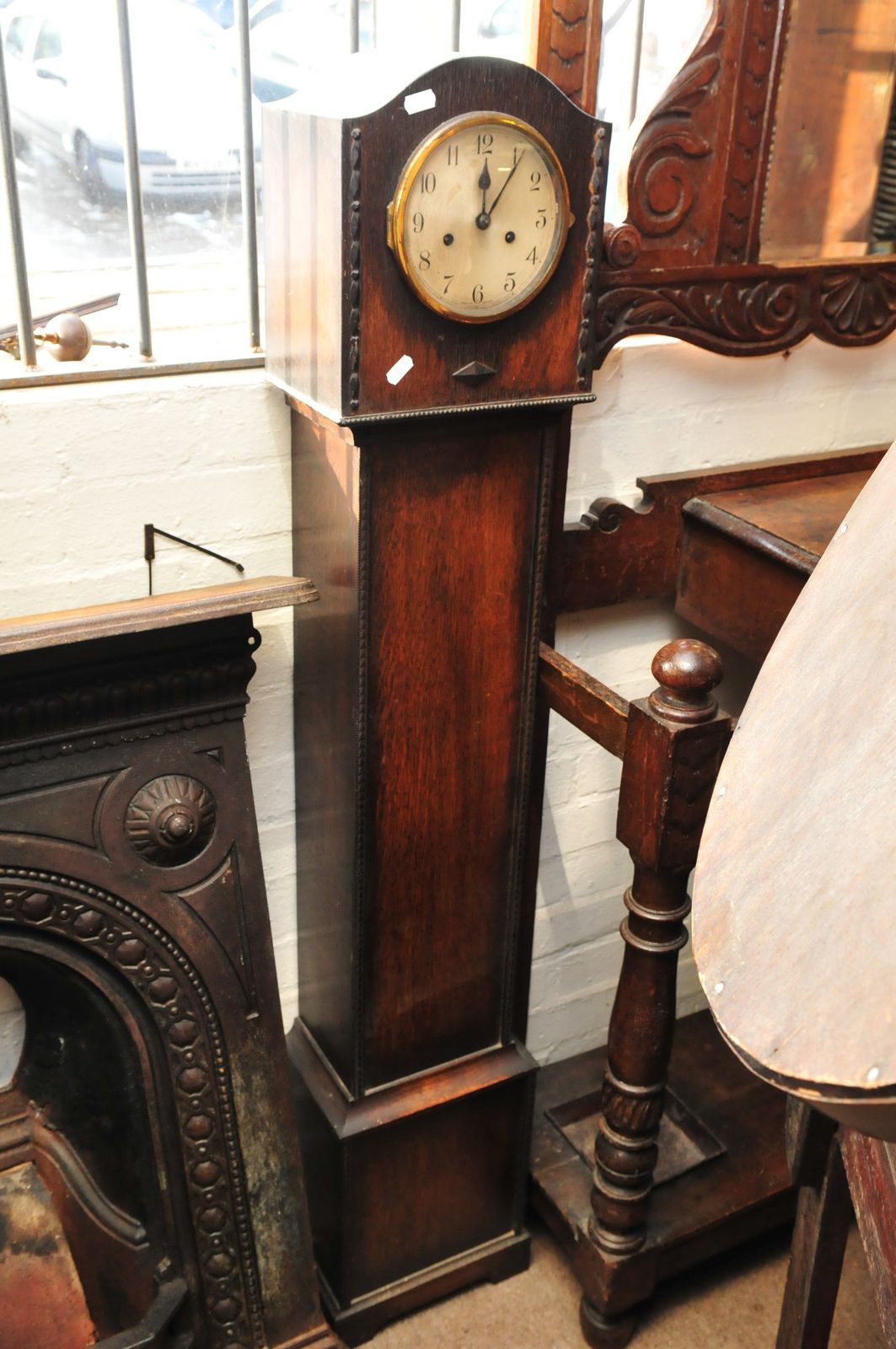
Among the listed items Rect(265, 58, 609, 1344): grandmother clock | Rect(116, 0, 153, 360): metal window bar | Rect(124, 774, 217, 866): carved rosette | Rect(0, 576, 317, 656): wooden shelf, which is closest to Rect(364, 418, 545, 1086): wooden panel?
Rect(265, 58, 609, 1344): grandmother clock

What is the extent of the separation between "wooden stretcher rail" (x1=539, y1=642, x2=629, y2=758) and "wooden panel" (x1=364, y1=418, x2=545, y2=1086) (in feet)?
0.10

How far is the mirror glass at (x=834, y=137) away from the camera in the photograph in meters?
1.85

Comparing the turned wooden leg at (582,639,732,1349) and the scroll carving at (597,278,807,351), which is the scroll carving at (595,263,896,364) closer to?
the scroll carving at (597,278,807,351)

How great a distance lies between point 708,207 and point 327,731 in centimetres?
94

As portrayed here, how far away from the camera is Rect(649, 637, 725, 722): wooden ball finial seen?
1505mm

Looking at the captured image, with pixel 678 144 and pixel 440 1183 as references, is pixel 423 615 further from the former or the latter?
pixel 440 1183

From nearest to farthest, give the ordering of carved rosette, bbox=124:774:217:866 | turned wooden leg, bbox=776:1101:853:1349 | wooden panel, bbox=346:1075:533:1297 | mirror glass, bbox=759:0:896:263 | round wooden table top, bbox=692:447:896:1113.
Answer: round wooden table top, bbox=692:447:896:1113, turned wooden leg, bbox=776:1101:853:1349, carved rosette, bbox=124:774:217:866, mirror glass, bbox=759:0:896:263, wooden panel, bbox=346:1075:533:1297

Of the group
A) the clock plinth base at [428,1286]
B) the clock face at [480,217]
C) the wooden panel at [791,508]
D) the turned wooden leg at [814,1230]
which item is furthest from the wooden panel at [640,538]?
the clock plinth base at [428,1286]

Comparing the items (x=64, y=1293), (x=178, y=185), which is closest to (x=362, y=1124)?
(x=64, y=1293)

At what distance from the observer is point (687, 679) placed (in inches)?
59.3

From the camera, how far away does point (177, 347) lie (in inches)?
66.4

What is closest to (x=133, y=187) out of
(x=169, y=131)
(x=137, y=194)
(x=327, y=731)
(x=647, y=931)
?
(x=137, y=194)

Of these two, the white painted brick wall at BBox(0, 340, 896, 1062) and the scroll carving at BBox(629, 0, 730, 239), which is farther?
the scroll carving at BBox(629, 0, 730, 239)

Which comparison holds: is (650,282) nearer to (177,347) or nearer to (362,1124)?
(177,347)
